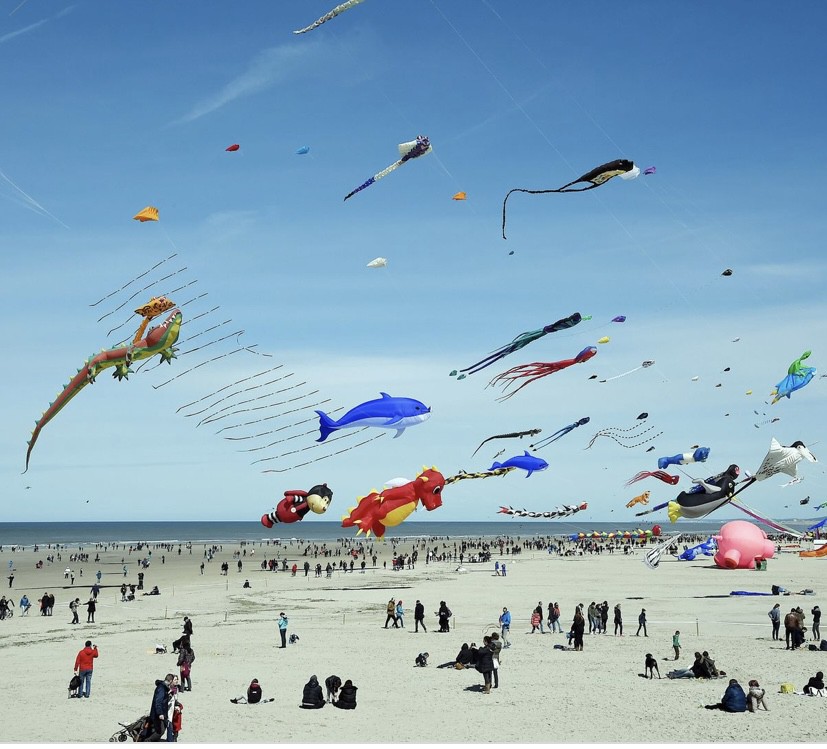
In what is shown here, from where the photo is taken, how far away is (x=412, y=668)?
18.5m

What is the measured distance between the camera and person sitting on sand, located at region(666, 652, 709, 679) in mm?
16781

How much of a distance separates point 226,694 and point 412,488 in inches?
271

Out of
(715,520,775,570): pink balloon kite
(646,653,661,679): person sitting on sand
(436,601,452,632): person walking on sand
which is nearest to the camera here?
(646,653,661,679): person sitting on sand

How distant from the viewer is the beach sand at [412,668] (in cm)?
1348

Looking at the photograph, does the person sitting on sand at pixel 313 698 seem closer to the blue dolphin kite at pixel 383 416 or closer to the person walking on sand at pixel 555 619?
the blue dolphin kite at pixel 383 416

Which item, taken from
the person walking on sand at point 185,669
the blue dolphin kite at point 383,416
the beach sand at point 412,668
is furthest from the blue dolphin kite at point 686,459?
the person walking on sand at point 185,669

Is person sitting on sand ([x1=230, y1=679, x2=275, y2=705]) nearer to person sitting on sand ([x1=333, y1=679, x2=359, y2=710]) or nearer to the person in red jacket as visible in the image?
person sitting on sand ([x1=333, y1=679, x2=359, y2=710])

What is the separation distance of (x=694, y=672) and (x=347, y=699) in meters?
7.19

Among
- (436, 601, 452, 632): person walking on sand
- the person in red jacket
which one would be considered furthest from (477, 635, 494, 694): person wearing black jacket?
(436, 601, 452, 632): person walking on sand

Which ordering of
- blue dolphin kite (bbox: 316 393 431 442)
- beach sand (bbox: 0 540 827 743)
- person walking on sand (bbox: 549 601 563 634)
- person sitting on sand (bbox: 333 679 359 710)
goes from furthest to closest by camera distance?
person walking on sand (bbox: 549 601 563 634), blue dolphin kite (bbox: 316 393 431 442), person sitting on sand (bbox: 333 679 359 710), beach sand (bbox: 0 540 827 743)

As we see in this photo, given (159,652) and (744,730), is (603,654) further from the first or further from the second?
(159,652)

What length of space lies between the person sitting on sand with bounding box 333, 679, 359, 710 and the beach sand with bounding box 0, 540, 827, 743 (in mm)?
228

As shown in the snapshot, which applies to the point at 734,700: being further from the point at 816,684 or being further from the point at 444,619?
the point at 444,619

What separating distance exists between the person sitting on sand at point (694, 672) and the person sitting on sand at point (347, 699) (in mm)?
6633
